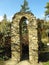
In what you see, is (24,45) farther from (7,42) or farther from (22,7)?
(22,7)

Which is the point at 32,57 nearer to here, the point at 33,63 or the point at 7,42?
the point at 33,63

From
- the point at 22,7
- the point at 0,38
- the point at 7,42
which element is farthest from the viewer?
the point at 22,7

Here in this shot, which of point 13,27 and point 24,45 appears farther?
point 24,45

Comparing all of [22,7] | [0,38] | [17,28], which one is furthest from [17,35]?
[22,7]

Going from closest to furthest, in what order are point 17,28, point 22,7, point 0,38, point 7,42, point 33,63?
point 33,63, point 17,28, point 7,42, point 0,38, point 22,7

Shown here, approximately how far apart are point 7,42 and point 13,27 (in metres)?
3.23

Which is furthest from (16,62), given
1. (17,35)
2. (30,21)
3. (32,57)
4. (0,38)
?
(0,38)

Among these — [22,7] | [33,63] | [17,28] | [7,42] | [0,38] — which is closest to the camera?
[33,63]

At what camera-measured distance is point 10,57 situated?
16.3 metres

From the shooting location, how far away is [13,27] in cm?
1546

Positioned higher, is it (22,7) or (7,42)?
(22,7)

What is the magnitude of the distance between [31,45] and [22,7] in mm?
39427

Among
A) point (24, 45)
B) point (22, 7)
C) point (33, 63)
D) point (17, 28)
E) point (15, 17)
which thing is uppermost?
point (22, 7)

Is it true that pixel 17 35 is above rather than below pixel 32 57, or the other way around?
above
